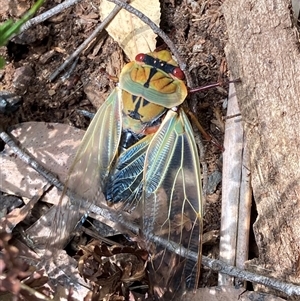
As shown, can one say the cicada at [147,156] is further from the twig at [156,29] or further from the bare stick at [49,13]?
the bare stick at [49,13]

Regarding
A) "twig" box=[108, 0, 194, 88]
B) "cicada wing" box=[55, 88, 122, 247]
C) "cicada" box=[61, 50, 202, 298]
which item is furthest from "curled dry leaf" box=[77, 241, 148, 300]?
"twig" box=[108, 0, 194, 88]

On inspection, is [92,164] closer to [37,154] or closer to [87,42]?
[37,154]

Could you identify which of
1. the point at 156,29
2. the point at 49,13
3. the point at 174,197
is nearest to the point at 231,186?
the point at 174,197

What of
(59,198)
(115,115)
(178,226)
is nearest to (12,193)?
(59,198)

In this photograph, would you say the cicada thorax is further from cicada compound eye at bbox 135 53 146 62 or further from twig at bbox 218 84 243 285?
twig at bbox 218 84 243 285

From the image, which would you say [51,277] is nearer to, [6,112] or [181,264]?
[181,264]
